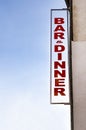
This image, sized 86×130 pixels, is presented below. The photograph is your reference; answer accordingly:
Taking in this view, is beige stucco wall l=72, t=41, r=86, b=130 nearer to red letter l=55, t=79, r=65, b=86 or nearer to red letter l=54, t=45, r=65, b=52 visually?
red letter l=55, t=79, r=65, b=86

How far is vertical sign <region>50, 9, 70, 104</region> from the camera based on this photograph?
10750 mm

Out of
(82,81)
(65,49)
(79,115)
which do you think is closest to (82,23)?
(65,49)

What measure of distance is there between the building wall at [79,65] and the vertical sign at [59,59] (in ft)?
1.54

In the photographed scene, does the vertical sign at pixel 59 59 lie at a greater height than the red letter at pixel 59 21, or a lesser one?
lesser

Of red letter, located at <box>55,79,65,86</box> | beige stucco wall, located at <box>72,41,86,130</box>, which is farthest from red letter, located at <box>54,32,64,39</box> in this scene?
red letter, located at <box>55,79,65,86</box>

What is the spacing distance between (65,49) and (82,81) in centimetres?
165

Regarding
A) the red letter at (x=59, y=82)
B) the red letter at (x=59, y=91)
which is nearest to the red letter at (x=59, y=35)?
the red letter at (x=59, y=82)

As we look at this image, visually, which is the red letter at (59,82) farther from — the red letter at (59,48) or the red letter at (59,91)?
the red letter at (59,48)

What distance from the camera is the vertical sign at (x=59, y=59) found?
1075 cm

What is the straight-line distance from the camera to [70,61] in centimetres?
1040

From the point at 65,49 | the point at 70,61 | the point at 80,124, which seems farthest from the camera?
the point at 65,49

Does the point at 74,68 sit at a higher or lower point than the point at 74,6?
lower

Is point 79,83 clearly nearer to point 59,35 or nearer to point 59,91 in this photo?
point 59,91

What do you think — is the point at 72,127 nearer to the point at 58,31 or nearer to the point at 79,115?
the point at 79,115
